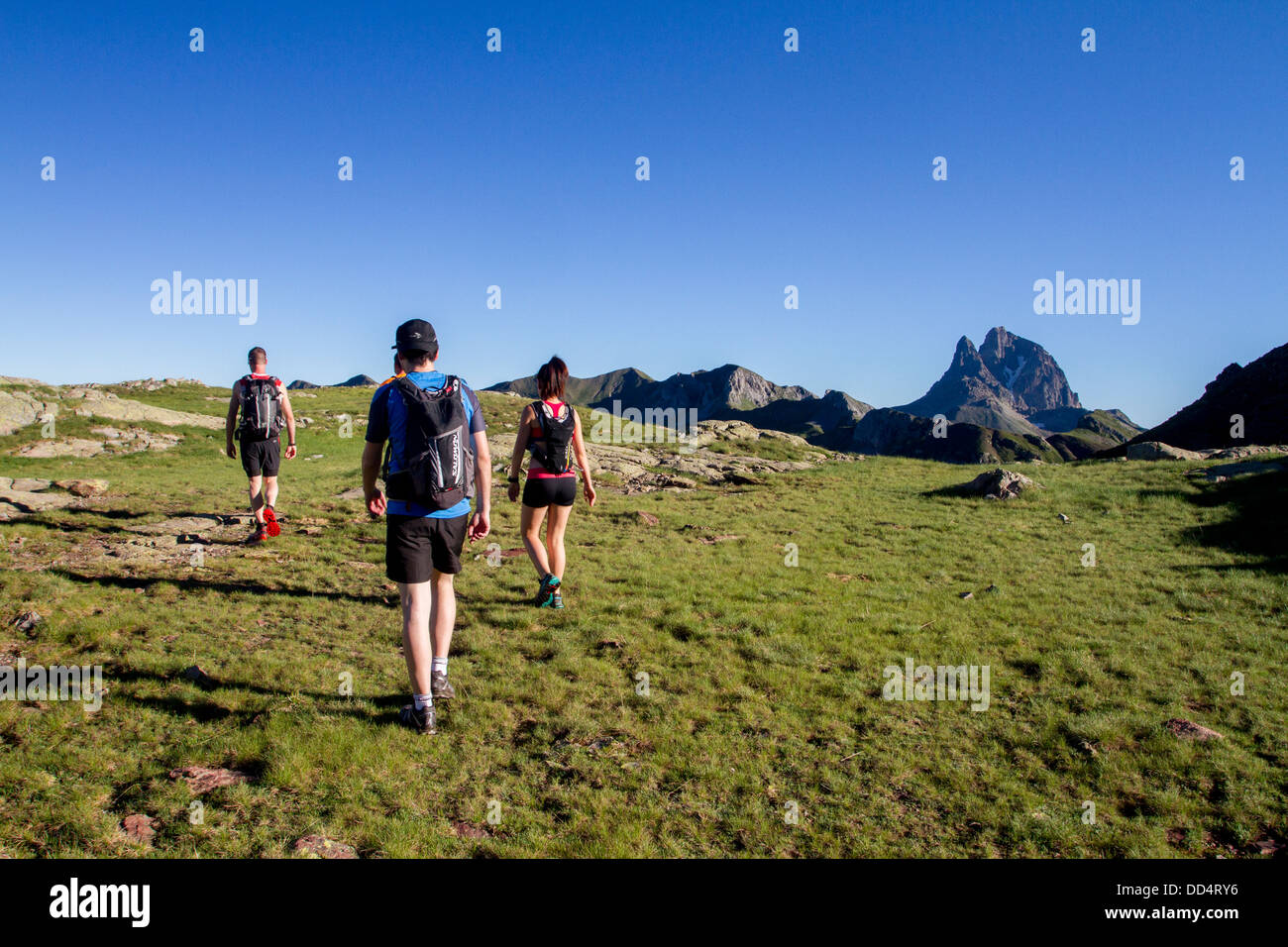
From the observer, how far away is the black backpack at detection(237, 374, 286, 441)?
11.9 meters

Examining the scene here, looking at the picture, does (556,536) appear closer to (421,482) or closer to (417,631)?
(417,631)

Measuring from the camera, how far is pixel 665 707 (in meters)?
6.71

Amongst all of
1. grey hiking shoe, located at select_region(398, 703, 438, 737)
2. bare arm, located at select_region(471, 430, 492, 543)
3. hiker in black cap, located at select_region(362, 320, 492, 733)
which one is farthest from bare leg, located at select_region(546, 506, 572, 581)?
grey hiking shoe, located at select_region(398, 703, 438, 737)

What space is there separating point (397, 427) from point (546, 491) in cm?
350

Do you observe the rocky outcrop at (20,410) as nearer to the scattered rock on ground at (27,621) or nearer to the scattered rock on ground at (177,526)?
the scattered rock on ground at (177,526)

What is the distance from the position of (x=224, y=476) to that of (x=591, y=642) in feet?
73.8

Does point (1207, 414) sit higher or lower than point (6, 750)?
higher

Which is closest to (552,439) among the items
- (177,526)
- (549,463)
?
(549,463)

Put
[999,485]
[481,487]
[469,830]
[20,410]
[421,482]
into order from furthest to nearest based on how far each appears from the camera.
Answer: [20,410] < [999,485] < [481,487] < [421,482] < [469,830]

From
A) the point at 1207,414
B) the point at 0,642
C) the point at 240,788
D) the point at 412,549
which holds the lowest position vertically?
the point at 240,788

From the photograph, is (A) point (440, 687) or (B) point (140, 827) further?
(A) point (440, 687)

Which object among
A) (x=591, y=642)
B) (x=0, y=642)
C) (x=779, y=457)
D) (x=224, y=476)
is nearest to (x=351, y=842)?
(x=591, y=642)

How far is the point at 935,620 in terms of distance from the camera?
9766mm
